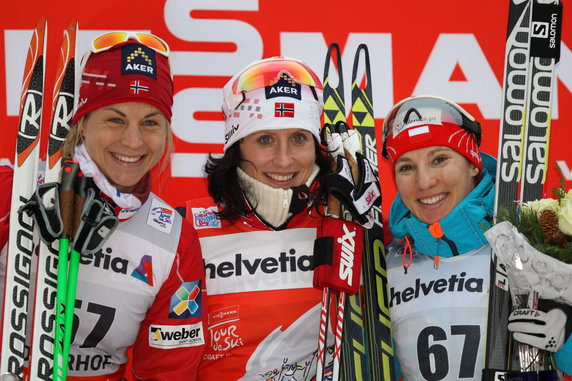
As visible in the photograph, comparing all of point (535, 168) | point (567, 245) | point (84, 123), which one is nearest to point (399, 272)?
point (535, 168)

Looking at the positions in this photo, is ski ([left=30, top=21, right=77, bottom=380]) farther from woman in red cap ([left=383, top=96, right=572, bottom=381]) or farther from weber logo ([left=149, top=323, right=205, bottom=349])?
woman in red cap ([left=383, top=96, right=572, bottom=381])

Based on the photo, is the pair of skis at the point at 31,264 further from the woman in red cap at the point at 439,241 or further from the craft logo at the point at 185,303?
the woman in red cap at the point at 439,241

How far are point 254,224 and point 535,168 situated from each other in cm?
101

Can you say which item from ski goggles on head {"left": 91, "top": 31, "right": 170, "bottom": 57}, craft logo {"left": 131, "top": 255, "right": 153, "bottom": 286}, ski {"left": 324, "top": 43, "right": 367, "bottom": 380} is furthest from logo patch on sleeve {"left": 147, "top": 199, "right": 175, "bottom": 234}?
ski {"left": 324, "top": 43, "right": 367, "bottom": 380}

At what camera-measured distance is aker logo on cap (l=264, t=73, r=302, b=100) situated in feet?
9.19

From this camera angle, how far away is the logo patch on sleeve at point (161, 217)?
8.75 feet

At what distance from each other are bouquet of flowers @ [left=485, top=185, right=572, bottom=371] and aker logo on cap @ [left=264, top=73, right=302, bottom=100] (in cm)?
91

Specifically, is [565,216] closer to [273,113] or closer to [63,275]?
[273,113]

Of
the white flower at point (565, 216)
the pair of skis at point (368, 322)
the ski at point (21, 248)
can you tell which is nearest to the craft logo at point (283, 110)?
the pair of skis at point (368, 322)

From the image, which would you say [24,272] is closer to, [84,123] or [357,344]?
[84,123]

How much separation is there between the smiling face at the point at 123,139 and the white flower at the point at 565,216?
1.31m

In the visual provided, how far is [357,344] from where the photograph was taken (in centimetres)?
283

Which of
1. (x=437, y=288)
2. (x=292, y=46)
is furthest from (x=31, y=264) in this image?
(x=292, y=46)

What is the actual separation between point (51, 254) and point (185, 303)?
0.48 meters
